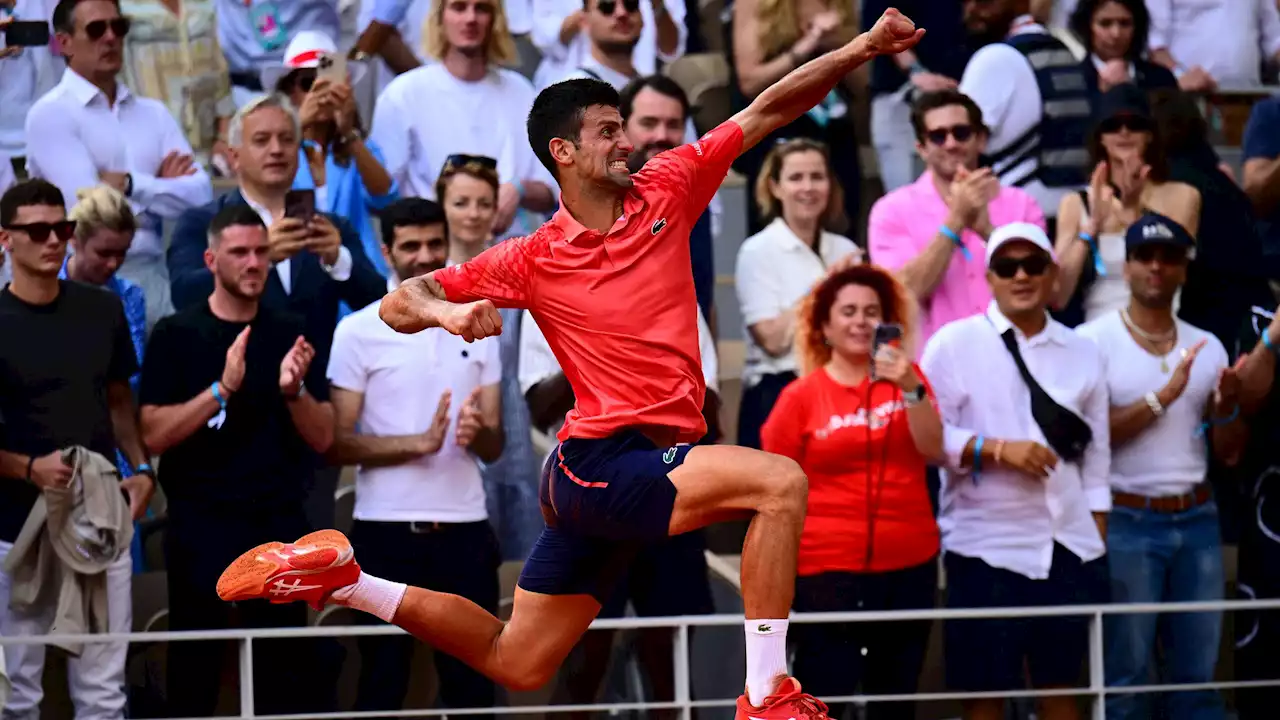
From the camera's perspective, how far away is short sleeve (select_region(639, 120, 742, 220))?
5449 millimetres

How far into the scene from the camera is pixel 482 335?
187 inches

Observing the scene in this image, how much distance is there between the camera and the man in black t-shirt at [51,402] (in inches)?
272

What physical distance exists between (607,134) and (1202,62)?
5.84m

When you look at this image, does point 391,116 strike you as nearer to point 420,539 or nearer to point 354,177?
point 354,177

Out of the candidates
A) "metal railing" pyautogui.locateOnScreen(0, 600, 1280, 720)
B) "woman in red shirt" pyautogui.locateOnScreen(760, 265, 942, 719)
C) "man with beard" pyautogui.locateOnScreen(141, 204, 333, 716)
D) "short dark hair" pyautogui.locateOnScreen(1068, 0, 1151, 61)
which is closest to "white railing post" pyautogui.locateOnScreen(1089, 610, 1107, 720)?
"metal railing" pyautogui.locateOnScreen(0, 600, 1280, 720)

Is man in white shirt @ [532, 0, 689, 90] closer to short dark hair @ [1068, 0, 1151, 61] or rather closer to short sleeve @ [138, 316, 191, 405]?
short dark hair @ [1068, 0, 1151, 61]

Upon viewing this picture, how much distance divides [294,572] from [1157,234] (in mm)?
4192

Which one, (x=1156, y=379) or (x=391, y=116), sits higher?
(x=391, y=116)

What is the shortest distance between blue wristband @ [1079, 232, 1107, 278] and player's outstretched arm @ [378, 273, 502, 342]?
12.8 feet

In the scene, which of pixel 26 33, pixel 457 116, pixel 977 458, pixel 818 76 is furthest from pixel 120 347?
pixel 977 458

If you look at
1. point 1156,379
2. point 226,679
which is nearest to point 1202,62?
point 1156,379

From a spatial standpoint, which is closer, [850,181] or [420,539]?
[420,539]

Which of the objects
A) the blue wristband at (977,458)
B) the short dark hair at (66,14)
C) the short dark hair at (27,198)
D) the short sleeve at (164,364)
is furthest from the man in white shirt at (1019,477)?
the short dark hair at (66,14)

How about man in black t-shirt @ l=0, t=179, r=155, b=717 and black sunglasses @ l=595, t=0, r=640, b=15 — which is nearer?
man in black t-shirt @ l=0, t=179, r=155, b=717
